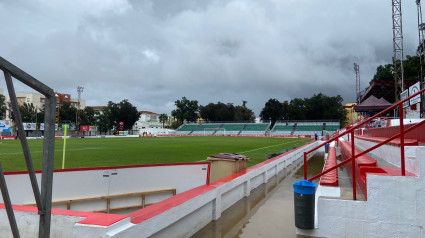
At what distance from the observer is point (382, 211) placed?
359 centimetres

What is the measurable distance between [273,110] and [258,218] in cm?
8620

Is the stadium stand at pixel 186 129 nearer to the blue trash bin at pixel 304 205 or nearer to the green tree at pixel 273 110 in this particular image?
the green tree at pixel 273 110

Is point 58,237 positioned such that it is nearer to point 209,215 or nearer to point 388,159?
point 209,215

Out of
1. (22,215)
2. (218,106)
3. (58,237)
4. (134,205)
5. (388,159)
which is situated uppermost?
(218,106)

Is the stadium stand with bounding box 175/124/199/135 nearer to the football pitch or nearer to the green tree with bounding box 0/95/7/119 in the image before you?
the green tree with bounding box 0/95/7/119

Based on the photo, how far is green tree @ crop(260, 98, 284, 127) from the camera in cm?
8919

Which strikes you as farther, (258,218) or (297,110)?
(297,110)

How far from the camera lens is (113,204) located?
19.3 feet

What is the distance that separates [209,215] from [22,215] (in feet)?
9.32

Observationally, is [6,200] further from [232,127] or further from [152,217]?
[232,127]

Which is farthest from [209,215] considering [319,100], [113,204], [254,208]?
[319,100]

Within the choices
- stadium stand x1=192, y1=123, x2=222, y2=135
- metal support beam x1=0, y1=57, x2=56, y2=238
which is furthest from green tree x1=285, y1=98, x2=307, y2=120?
metal support beam x1=0, y1=57, x2=56, y2=238

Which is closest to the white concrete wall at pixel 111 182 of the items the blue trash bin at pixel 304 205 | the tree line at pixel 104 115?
the blue trash bin at pixel 304 205

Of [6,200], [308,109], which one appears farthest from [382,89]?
[308,109]
